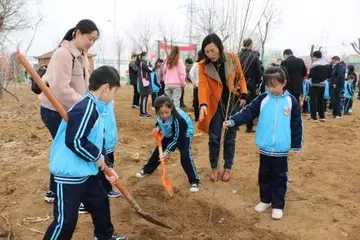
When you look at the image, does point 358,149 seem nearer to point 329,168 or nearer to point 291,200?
point 329,168

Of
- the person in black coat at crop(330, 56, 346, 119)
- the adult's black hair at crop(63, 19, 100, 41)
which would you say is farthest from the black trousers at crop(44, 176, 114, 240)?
the person in black coat at crop(330, 56, 346, 119)

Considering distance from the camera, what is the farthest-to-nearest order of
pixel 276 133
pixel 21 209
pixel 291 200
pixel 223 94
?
pixel 223 94
pixel 291 200
pixel 21 209
pixel 276 133

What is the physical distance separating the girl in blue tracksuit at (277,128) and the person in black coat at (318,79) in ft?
19.3

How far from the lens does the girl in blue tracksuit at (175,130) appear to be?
3.86m

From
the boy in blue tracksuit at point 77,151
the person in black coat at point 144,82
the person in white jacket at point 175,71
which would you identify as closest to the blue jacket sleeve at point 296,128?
the boy in blue tracksuit at point 77,151

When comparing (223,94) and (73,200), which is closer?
(73,200)

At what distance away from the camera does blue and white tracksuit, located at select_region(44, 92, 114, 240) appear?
2.28 meters

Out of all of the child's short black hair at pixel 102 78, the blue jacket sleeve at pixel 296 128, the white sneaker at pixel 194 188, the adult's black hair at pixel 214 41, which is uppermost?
the adult's black hair at pixel 214 41

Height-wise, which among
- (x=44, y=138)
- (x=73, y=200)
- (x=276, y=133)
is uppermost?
(x=276, y=133)

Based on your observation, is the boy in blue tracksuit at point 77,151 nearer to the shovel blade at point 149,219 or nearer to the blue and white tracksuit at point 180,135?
the shovel blade at point 149,219

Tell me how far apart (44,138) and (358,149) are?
541 cm

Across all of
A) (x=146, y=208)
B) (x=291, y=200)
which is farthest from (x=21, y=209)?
(x=291, y=200)

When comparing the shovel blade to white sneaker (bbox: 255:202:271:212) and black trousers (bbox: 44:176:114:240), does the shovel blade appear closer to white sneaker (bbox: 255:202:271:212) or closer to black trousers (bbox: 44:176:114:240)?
black trousers (bbox: 44:176:114:240)

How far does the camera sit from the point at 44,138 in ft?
21.4
